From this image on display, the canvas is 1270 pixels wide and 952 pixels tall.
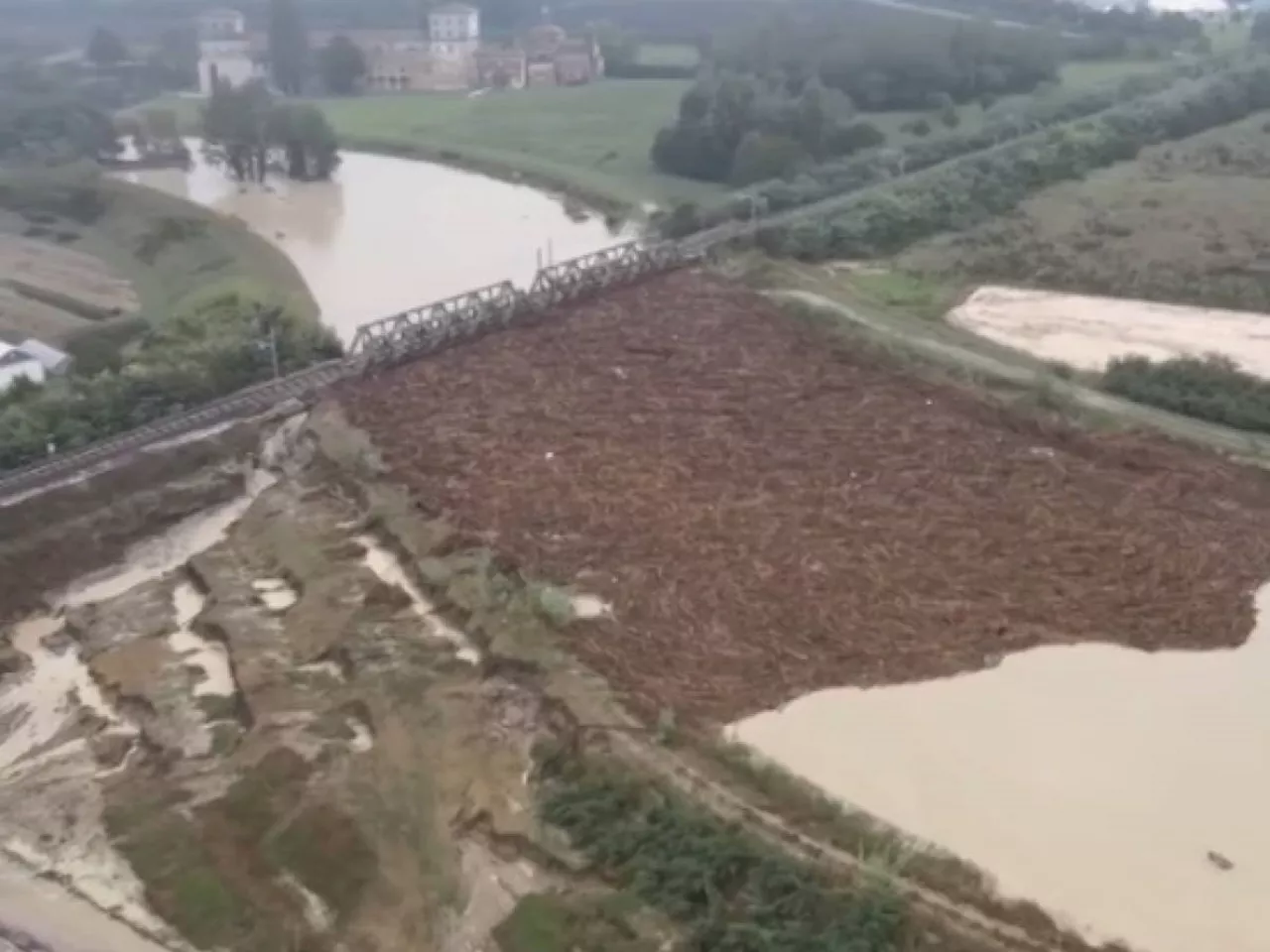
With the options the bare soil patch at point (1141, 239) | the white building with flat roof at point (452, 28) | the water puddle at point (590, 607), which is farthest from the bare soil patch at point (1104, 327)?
the white building with flat roof at point (452, 28)

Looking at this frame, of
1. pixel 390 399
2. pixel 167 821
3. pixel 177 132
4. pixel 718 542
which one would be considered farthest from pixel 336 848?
pixel 177 132

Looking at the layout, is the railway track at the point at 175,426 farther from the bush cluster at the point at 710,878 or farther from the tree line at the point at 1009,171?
the tree line at the point at 1009,171

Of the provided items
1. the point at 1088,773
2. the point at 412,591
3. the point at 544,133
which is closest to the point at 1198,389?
the point at 1088,773

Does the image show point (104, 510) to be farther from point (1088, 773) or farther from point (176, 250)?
point (176, 250)

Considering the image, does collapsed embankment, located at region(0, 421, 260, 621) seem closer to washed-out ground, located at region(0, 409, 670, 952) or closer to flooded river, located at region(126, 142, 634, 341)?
washed-out ground, located at region(0, 409, 670, 952)

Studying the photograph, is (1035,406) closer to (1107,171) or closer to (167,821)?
(167,821)
